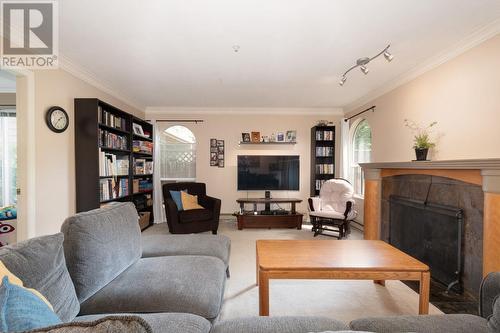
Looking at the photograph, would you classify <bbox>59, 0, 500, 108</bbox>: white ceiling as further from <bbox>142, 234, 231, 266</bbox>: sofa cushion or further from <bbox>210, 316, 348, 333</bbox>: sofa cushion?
<bbox>210, 316, 348, 333</bbox>: sofa cushion

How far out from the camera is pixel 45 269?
3.37 ft

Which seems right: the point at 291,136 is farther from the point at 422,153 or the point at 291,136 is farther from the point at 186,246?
the point at 186,246

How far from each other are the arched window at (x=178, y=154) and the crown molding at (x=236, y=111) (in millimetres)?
375

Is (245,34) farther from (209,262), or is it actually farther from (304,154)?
(304,154)

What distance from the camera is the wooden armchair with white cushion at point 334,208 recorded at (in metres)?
3.88

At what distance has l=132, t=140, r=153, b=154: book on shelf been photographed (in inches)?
172

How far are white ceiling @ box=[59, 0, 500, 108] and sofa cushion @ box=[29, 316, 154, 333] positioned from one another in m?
2.06

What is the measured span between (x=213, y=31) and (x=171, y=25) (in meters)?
0.37

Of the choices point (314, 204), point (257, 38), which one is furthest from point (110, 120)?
point (314, 204)

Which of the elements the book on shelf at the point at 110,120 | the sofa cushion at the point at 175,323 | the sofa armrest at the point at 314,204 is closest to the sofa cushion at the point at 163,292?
the sofa cushion at the point at 175,323

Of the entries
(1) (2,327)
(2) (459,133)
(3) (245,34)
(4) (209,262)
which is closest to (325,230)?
(2) (459,133)

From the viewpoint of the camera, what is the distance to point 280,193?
207 inches

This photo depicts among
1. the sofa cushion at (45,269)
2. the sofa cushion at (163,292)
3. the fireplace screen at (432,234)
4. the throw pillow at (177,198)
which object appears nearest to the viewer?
the sofa cushion at (45,269)

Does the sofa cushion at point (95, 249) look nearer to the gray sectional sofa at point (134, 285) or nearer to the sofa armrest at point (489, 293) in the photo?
the gray sectional sofa at point (134, 285)
